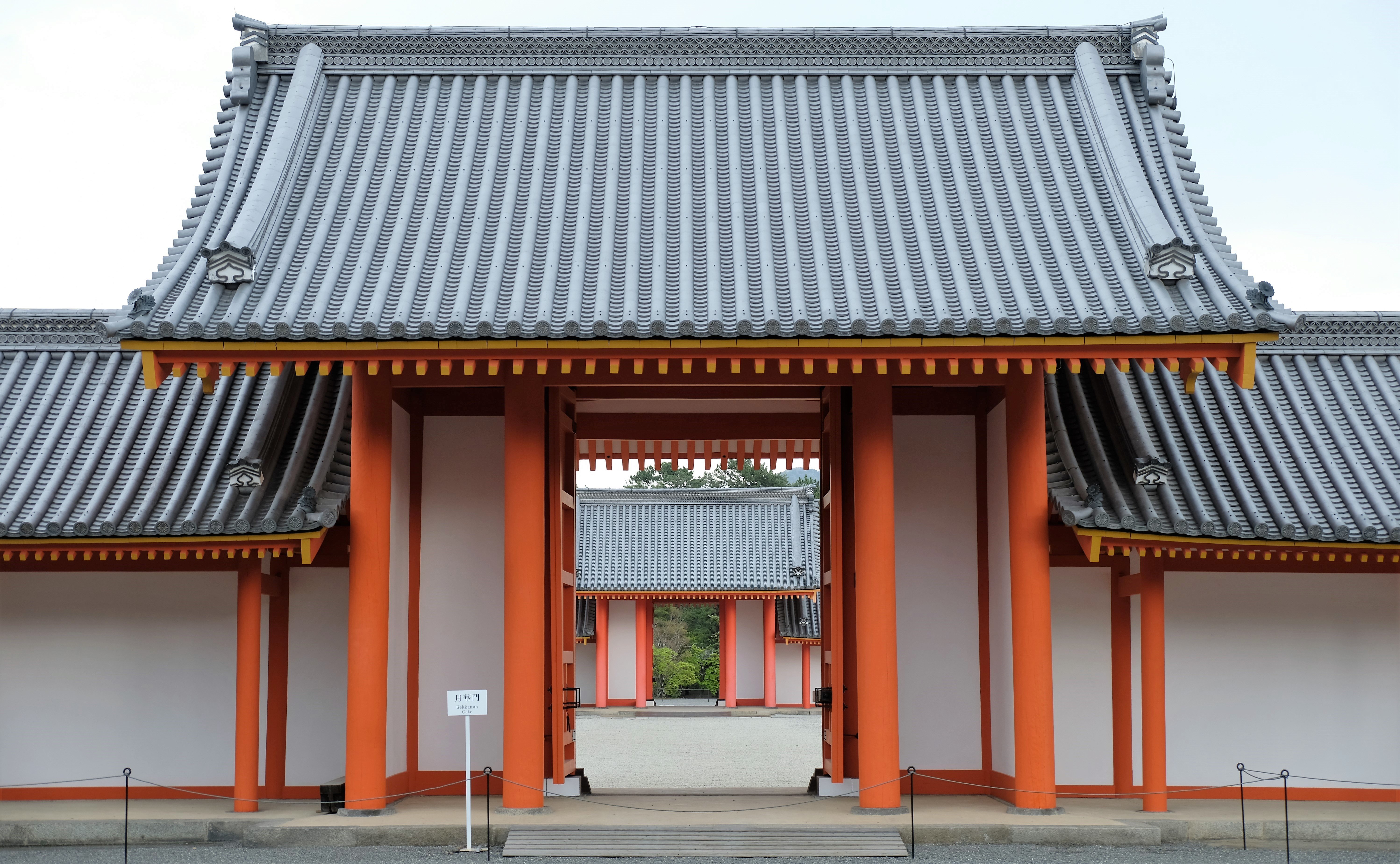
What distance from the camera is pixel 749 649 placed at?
3044 centimetres

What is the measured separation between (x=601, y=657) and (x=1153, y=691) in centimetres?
2174

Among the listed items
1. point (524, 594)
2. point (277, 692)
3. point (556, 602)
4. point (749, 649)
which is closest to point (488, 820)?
point (524, 594)

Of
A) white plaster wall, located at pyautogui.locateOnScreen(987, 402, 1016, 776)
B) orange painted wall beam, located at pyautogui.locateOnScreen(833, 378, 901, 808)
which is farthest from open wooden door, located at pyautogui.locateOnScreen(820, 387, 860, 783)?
white plaster wall, located at pyautogui.locateOnScreen(987, 402, 1016, 776)

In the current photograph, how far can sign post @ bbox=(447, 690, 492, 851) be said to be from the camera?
8.66 meters

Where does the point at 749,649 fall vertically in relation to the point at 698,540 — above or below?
below

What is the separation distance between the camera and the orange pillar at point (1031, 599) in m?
9.20

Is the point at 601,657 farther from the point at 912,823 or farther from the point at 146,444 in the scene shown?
the point at 912,823

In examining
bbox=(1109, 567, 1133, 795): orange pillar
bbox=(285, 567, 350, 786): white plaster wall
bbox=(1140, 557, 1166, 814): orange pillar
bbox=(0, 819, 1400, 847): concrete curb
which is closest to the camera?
bbox=(0, 819, 1400, 847): concrete curb

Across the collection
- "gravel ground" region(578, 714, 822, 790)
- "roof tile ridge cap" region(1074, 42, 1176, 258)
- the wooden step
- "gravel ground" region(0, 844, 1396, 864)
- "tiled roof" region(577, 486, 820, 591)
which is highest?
"roof tile ridge cap" region(1074, 42, 1176, 258)

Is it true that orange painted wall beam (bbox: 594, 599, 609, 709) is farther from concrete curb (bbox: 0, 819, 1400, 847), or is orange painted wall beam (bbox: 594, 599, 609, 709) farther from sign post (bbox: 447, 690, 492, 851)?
sign post (bbox: 447, 690, 492, 851)

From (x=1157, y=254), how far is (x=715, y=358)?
3651 mm

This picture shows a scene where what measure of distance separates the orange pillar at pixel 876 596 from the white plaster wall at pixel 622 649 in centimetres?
2134

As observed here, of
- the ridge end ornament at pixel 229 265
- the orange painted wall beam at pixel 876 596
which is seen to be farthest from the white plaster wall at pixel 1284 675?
the ridge end ornament at pixel 229 265

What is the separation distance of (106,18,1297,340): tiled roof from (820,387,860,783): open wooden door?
6.06 feet
